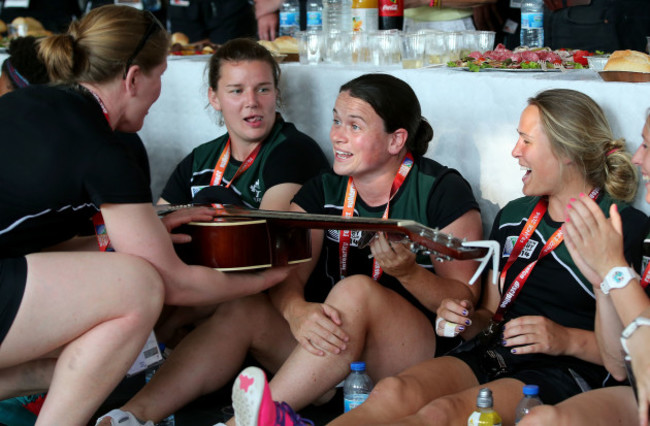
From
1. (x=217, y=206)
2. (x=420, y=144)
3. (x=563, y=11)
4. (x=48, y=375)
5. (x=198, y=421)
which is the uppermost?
(x=563, y=11)

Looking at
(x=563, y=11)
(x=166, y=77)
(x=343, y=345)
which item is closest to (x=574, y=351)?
(x=343, y=345)

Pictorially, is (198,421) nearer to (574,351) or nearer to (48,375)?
(48,375)

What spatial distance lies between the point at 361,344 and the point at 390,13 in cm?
172

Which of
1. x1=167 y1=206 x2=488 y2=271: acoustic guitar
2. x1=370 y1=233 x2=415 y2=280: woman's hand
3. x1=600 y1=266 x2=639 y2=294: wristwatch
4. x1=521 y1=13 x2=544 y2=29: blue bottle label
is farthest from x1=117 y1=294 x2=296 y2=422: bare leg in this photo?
x1=521 y1=13 x2=544 y2=29: blue bottle label

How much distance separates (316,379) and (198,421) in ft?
1.75

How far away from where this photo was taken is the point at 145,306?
2.25m

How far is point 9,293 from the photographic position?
211 cm

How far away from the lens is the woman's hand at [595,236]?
186 cm

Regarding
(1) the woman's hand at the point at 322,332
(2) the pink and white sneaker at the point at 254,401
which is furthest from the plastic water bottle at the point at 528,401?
(2) the pink and white sneaker at the point at 254,401

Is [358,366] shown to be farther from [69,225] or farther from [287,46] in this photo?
[287,46]

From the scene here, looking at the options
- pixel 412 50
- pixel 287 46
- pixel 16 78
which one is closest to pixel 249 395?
pixel 412 50

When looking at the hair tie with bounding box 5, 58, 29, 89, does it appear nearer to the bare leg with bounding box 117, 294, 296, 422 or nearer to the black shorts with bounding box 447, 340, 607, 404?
the bare leg with bounding box 117, 294, 296, 422

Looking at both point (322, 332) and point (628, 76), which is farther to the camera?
point (628, 76)

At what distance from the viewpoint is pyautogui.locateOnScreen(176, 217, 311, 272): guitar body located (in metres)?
2.36
